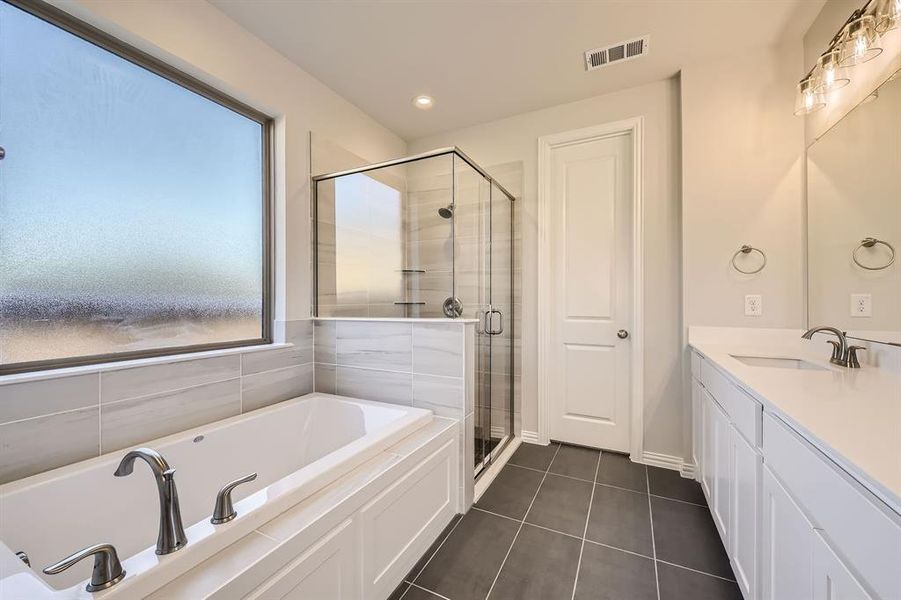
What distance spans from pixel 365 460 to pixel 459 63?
231 cm

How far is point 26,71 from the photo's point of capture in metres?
1.30

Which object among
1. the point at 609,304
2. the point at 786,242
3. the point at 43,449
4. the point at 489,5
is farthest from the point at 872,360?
the point at 43,449

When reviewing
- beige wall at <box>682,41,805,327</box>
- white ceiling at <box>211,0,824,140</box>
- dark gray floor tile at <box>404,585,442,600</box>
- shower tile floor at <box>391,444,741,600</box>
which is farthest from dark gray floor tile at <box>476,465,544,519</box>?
white ceiling at <box>211,0,824,140</box>

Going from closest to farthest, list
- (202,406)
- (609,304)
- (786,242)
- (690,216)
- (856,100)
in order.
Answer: (856,100)
(202,406)
(786,242)
(690,216)
(609,304)

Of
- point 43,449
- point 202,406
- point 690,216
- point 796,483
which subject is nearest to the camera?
point 796,483

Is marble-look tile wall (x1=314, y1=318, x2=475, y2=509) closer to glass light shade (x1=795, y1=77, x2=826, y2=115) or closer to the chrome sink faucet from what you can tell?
the chrome sink faucet

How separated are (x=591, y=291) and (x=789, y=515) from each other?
1823mm

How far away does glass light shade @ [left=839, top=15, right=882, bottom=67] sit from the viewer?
54.4 inches

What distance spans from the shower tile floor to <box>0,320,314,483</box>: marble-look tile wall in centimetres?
123

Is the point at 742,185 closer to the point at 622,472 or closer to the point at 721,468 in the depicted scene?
the point at 721,468

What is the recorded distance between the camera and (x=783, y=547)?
916 millimetres

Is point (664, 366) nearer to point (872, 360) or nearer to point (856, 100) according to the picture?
point (872, 360)

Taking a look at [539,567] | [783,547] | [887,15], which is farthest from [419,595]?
[887,15]

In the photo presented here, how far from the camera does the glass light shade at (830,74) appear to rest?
159cm
